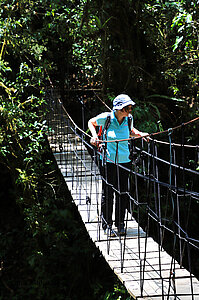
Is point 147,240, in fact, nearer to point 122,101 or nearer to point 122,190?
point 122,190

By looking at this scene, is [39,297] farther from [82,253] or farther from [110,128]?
[110,128]

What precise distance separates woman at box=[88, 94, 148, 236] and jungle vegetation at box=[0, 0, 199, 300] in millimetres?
1327

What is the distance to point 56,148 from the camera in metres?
4.06

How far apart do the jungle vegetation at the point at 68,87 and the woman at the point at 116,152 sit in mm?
1327

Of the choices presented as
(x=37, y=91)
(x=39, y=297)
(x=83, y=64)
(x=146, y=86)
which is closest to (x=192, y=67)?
(x=146, y=86)

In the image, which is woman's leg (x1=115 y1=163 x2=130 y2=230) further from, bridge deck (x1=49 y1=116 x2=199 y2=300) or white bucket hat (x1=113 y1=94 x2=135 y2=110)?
white bucket hat (x1=113 y1=94 x2=135 y2=110)

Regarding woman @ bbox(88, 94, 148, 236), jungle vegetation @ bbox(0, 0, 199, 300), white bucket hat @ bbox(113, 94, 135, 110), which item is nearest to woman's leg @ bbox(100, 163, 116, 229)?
woman @ bbox(88, 94, 148, 236)

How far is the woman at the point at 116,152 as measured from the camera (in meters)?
2.18

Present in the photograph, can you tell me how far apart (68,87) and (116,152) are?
2805mm

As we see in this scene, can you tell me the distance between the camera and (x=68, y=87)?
191 inches

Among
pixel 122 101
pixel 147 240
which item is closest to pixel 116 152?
pixel 122 101

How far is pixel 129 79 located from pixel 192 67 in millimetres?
595

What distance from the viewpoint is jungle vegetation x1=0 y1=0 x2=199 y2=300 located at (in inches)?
145

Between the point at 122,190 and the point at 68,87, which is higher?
the point at 68,87
